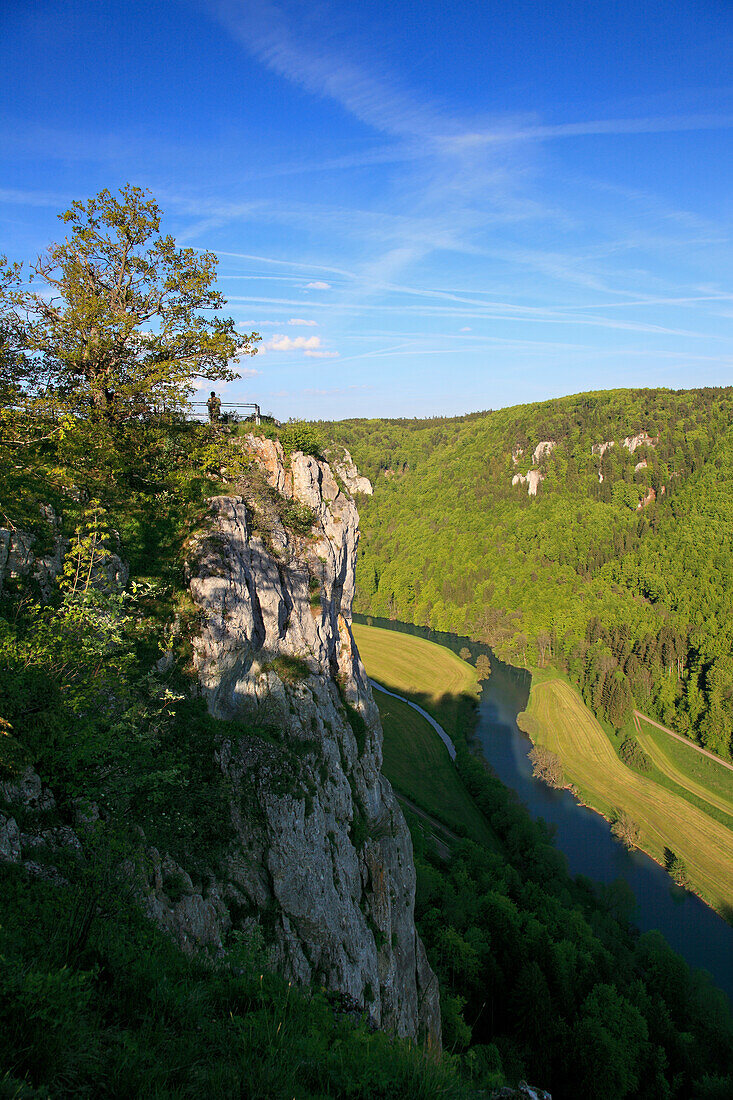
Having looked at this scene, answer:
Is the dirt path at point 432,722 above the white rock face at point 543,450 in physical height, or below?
below

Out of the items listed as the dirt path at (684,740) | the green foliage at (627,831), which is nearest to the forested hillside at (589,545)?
the dirt path at (684,740)

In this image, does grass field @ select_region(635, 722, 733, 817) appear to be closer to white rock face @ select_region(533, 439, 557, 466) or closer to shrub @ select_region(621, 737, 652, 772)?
shrub @ select_region(621, 737, 652, 772)

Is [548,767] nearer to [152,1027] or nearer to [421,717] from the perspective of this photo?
[421,717]

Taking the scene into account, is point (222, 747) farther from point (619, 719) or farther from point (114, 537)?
point (619, 719)

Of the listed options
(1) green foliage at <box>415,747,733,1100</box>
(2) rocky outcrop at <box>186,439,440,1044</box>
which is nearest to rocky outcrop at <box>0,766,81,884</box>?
(2) rocky outcrop at <box>186,439,440,1044</box>

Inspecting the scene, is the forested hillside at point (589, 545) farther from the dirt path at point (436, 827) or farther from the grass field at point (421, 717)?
the dirt path at point (436, 827)

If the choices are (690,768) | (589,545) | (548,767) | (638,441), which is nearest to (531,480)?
(638,441)

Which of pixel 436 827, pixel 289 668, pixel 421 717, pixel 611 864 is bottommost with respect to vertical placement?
pixel 611 864
